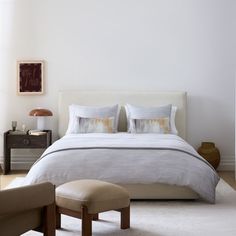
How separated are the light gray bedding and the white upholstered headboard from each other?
6.08 ft

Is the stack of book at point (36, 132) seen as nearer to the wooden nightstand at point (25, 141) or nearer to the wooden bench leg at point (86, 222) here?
the wooden nightstand at point (25, 141)

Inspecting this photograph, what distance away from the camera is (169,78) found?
740 cm

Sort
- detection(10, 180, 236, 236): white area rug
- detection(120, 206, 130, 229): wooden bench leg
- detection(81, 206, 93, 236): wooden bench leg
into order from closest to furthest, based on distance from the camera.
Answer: detection(81, 206, 93, 236): wooden bench leg, detection(10, 180, 236, 236): white area rug, detection(120, 206, 130, 229): wooden bench leg

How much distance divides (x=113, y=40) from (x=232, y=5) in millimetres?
1702

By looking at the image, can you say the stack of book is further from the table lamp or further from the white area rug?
the white area rug

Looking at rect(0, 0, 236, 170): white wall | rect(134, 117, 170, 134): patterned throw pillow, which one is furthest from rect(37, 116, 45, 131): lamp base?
rect(134, 117, 170, 134): patterned throw pillow

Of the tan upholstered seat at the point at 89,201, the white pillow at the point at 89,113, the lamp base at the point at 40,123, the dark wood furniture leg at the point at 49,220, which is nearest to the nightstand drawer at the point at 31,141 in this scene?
the lamp base at the point at 40,123

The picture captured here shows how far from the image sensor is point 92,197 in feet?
13.5

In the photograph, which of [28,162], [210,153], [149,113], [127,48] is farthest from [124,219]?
[127,48]

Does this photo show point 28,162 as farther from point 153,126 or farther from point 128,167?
point 128,167

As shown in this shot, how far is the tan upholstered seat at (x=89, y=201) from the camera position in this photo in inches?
161

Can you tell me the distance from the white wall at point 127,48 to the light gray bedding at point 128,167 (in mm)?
2102

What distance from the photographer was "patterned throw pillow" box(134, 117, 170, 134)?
677 cm

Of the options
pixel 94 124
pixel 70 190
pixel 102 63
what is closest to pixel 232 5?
pixel 102 63
